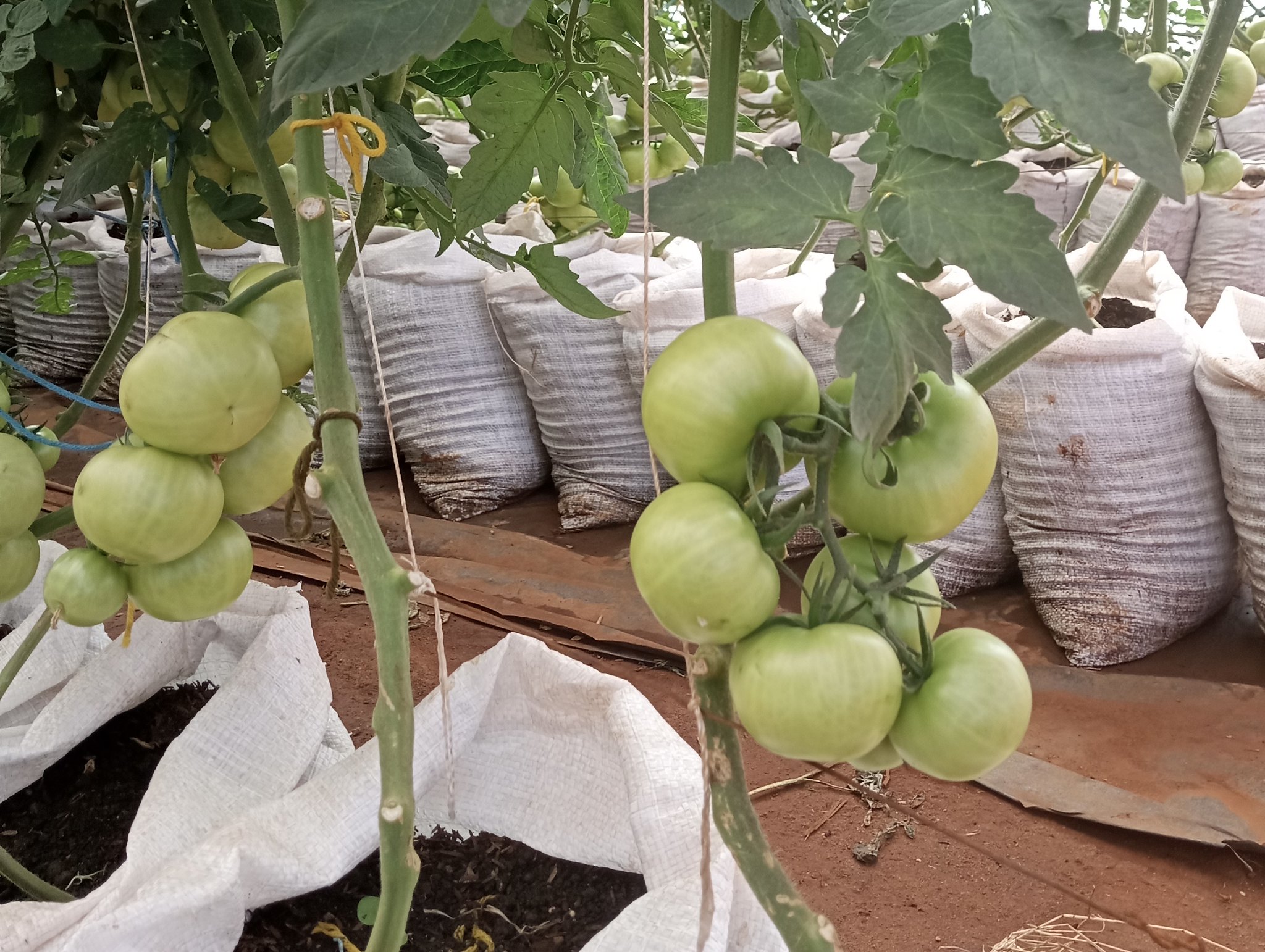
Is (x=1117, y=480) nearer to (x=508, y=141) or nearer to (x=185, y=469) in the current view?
(x=508, y=141)

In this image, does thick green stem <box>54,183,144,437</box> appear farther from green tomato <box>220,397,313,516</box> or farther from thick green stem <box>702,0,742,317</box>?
thick green stem <box>702,0,742,317</box>

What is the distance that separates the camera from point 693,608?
35 cm

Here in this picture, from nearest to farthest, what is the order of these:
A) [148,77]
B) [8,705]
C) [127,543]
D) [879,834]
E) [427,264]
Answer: [127,543], [148,77], [8,705], [879,834], [427,264]

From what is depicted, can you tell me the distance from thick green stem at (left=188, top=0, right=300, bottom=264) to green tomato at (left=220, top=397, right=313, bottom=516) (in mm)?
99

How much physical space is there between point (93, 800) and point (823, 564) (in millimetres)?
944

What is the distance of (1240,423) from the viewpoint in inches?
62.9

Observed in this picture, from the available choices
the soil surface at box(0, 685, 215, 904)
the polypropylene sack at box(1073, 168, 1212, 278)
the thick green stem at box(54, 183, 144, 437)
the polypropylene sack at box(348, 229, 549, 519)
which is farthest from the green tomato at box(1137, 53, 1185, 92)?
the polypropylene sack at box(1073, 168, 1212, 278)

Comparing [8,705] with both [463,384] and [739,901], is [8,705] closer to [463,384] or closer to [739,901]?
[739,901]

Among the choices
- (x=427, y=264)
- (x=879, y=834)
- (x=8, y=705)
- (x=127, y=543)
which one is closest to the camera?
(x=127, y=543)

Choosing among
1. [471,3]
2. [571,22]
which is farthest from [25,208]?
[471,3]

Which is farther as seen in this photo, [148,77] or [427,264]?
[427,264]

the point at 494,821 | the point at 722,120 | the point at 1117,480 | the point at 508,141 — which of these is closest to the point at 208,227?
the point at 508,141

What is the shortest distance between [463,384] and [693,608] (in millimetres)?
2176

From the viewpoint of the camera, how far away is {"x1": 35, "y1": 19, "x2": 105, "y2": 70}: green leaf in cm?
62
